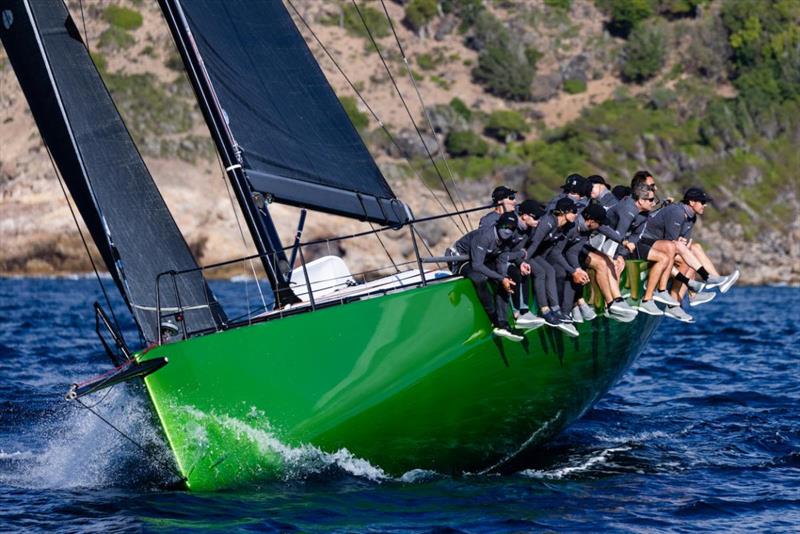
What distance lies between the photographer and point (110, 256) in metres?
11.4

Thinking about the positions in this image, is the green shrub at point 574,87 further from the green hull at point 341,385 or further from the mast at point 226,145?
the green hull at point 341,385

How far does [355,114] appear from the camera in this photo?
204 feet

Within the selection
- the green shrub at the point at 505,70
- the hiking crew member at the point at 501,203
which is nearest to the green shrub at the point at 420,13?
the green shrub at the point at 505,70

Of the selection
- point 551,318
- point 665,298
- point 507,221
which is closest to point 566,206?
point 507,221

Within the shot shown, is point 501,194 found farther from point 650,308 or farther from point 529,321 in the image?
point 650,308

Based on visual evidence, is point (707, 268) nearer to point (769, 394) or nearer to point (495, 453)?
point (495, 453)

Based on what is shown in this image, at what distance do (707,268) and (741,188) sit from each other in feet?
148

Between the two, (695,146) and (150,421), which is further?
(695,146)

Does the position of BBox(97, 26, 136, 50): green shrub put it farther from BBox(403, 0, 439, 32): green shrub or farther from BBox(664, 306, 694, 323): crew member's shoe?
BBox(664, 306, 694, 323): crew member's shoe

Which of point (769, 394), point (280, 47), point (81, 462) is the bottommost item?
point (769, 394)

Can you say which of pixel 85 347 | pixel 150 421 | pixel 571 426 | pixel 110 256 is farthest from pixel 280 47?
pixel 85 347

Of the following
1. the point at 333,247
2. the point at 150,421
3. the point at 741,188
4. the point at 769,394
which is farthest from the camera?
the point at 741,188

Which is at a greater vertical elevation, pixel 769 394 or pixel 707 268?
pixel 707 268

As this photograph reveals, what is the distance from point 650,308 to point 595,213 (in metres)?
1.25
